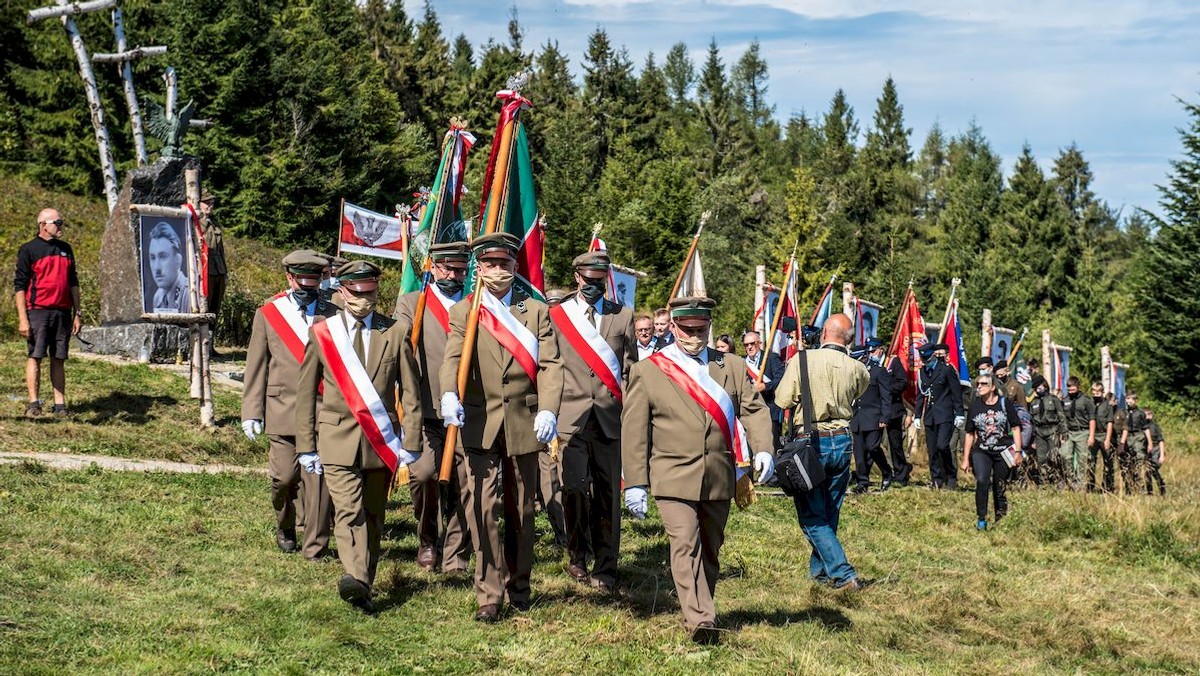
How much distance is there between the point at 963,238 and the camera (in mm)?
64250

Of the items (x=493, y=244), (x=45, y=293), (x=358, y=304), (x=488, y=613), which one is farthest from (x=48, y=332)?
(x=488, y=613)

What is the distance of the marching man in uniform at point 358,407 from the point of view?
7.55m

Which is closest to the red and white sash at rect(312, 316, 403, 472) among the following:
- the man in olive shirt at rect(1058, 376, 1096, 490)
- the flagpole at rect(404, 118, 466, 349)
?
the flagpole at rect(404, 118, 466, 349)

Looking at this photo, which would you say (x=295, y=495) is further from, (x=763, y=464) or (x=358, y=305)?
(x=763, y=464)

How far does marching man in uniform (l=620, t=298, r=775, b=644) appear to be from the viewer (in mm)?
7344

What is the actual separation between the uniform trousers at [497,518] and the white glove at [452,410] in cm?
39

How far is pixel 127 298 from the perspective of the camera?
17594 mm

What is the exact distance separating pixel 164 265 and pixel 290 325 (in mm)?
6028

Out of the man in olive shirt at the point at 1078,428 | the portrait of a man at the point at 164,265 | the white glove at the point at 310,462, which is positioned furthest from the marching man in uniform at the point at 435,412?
the man in olive shirt at the point at 1078,428

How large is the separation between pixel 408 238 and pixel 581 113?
157 ft

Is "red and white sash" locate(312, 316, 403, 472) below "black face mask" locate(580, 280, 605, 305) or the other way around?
below

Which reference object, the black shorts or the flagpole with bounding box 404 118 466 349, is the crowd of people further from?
the black shorts

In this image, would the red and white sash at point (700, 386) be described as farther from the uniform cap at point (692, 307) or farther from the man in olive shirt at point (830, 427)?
the man in olive shirt at point (830, 427)

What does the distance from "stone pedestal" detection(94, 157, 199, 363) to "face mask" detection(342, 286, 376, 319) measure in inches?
399
